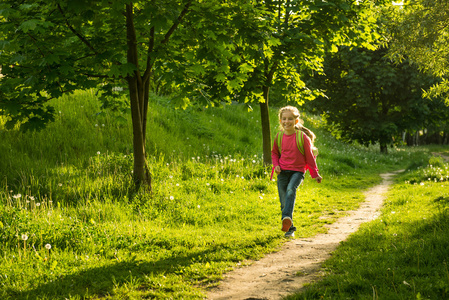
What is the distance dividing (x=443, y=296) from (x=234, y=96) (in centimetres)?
868

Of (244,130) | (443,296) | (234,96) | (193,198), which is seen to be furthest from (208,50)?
(244,130)

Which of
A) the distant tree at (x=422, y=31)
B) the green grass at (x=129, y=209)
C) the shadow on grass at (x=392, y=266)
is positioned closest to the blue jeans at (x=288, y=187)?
the green grass at (x=129, y=209)

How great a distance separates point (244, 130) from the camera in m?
17.9

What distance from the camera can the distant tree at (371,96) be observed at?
23031 mm

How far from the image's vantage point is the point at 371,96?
1013 inches

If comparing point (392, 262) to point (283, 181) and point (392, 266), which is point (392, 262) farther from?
point (283, 181)

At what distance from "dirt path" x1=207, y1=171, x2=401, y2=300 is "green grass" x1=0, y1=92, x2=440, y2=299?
0.76 feet

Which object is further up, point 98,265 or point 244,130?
point 244,130

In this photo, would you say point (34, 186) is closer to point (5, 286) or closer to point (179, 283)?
point (5, 286)

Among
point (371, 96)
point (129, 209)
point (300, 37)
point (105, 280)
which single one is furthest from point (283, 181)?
point (371, 96)

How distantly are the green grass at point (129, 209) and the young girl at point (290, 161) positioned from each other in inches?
26.3

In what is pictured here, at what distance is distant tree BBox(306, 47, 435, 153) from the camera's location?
23.0 m

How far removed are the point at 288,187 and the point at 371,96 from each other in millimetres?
21604

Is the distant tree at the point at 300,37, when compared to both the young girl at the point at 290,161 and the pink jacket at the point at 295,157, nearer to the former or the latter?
the young girl at the point at 290,161
